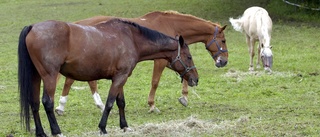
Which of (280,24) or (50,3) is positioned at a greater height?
(280,24)

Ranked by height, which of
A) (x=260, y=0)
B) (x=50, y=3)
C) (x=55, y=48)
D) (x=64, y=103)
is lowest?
(x=50, y=3)

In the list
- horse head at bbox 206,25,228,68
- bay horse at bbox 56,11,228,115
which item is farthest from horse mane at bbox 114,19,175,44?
horse head at bbox 206,25,228,68

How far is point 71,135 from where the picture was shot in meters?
8.34

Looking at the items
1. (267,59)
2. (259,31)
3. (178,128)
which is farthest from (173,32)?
(259,31)

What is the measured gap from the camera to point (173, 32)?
10.7m

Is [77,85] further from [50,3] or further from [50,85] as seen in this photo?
[50,3]

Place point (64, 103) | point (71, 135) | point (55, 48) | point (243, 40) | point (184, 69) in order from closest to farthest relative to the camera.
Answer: point (55, 48), point (71, 135), point (184, 69), point (64, 103), point (243, 40)

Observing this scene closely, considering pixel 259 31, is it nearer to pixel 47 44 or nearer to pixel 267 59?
pixel 267 59

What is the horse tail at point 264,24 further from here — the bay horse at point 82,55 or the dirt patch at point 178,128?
the bay horse at point 82,55

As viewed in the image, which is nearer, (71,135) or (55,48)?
(55,48)

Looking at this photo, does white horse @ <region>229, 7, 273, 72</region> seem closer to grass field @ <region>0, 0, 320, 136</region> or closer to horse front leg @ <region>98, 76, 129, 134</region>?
grass field @ <region>0, 0, 320, 136</region>

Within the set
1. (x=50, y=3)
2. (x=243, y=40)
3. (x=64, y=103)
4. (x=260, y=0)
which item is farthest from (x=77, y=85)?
(x=50, y=3)

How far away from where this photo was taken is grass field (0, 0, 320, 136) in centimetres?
855

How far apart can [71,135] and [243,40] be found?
1232 cm
